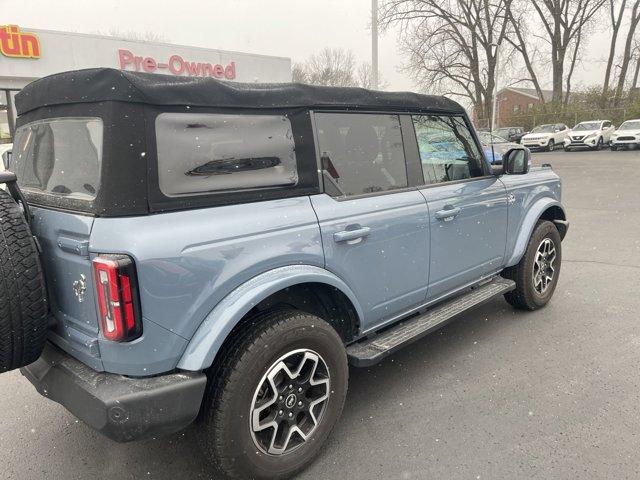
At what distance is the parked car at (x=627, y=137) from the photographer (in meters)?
24.5

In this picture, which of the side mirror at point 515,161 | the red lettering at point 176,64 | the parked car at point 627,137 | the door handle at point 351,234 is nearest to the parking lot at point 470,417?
the door handle at point 351,234

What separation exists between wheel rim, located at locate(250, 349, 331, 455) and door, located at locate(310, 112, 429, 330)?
19.9 inches

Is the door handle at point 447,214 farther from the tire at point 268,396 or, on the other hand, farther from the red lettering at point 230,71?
the red lettering at point 230,71

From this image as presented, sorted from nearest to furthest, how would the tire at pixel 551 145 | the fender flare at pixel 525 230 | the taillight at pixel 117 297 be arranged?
the taillight at pixel 117 297 < the fender flare at pixel 525 230 < the tire at pixel 551 145

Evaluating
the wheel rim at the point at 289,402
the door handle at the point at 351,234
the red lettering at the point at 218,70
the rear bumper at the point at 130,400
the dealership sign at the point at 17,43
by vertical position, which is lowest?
the wheel rim at the point at 289,402

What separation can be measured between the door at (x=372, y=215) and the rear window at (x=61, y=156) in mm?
1090

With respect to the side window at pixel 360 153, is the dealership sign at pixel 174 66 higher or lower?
higher

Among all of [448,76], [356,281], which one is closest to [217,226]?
[356,281]

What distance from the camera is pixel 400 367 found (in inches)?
142

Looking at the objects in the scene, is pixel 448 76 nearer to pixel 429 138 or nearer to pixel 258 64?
pixel 258 64

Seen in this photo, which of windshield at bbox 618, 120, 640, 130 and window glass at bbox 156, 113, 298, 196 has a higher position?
windshield at bbox 618, 120, 640, 130

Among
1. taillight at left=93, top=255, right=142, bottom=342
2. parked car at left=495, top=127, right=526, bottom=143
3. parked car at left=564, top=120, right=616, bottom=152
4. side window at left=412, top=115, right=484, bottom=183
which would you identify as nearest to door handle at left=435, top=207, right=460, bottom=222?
side window at left=412, top=115, right=484, bottom=183

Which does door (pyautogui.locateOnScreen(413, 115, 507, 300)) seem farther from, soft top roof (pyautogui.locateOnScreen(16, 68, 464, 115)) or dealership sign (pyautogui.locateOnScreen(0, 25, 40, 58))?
dealership sign (pyautogui.locateOnScreen(0, 25, 40, 58))

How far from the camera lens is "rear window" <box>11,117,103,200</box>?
6.88ft
